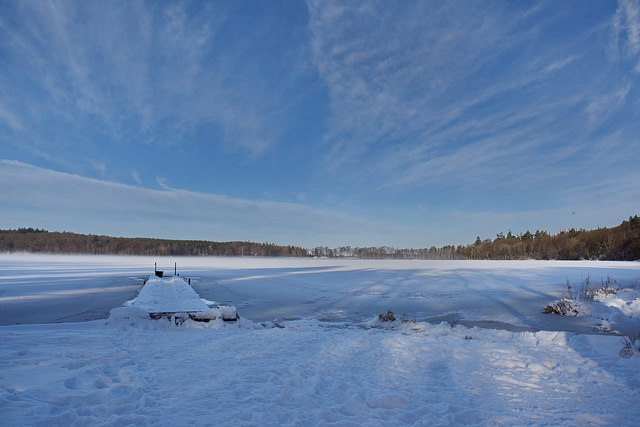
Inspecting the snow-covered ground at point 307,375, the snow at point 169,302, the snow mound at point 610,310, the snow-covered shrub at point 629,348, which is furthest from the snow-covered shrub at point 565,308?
the snow at point 169,302

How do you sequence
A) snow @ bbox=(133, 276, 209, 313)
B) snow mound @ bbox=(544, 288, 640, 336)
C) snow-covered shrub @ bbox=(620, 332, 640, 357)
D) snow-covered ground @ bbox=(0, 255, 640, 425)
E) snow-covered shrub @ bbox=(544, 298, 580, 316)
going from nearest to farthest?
snow-covered ground @ bbox=(0, 255, 640, 425)
snow-covered shrub @ bbox=(620, 332, 640, 357)
snow mound @ bbox=(544, 288, 640, 336)
snow @ bbox=(133, 276, 209, 313)
snow-covered shrub @ bbox=(544, 298, 580, 316)

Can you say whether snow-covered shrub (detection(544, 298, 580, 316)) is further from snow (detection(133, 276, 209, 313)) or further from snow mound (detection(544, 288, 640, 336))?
snow (detection(133, 276, 209, 313))

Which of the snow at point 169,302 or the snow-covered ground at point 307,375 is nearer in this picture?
the snow-covered ground at point 307,375

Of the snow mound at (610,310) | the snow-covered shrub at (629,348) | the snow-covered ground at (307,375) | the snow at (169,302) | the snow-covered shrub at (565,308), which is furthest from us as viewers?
the snow-covered shrub at (565,308)

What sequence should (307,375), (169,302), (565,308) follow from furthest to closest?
(565,308), (169,302), (307,375)

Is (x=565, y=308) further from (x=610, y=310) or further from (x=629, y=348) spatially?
(x=629, y=348)

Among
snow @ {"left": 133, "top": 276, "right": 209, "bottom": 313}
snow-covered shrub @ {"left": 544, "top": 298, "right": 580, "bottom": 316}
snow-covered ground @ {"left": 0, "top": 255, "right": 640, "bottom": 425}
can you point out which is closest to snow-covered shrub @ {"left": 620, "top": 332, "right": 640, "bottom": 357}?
snow-covered ground @ {"left": 0, "top": 255, "right": 640, "bottom": 425}

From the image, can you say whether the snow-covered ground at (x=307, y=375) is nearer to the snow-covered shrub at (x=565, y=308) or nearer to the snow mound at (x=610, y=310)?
the snow mound at (x=610, y=310)

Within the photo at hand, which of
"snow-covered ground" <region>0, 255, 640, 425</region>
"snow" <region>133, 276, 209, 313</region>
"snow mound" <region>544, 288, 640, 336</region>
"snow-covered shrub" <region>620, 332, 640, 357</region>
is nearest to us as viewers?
"snow-covered ground" <region>0, 255, 640, 425</region>

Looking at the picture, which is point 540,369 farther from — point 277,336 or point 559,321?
point 559,321

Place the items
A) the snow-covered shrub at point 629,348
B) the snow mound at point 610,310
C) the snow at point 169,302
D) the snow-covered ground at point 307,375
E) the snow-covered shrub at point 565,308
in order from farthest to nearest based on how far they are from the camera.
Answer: the snow-covered shrub at point 565,308 → the snow at point 169,302 → the snow mound at point 610,310 → the snow-covered shrub at point 629,348 → the snow-covered ground at point 307,375

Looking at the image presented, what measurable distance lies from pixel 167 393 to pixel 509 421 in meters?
3.17

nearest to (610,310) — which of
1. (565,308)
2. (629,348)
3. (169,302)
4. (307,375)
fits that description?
(565,308)

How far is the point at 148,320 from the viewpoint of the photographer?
710cm
